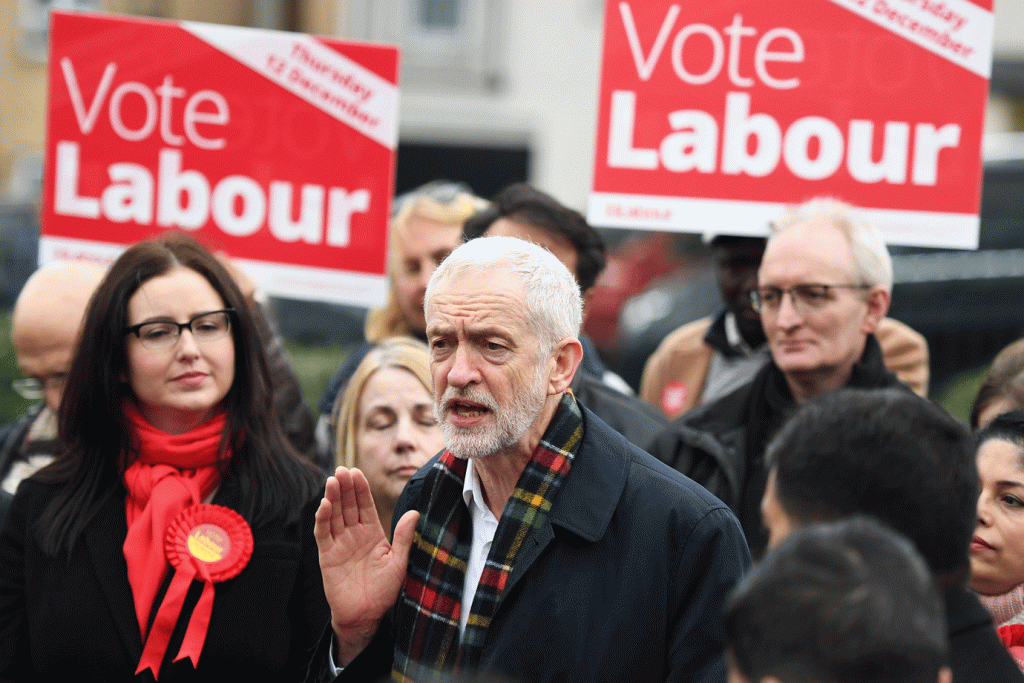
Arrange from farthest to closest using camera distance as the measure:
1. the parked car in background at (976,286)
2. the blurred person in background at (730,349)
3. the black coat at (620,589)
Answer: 1. the parked car in background at (976,286)
2. the blurred person in background at (730,349)
3. the black coat at (620,589)

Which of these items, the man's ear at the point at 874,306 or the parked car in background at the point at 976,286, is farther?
the parked car in background at the point at 976,286

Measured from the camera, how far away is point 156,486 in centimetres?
319

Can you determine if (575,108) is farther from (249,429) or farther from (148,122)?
(249,429)

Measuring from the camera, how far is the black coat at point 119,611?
300 centimetres

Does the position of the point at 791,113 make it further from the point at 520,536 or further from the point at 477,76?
the point at 477,76

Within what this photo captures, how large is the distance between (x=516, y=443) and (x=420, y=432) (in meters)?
1.22

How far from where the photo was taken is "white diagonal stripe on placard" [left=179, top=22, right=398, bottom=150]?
15.8ft

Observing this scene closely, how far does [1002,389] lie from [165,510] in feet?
7.90

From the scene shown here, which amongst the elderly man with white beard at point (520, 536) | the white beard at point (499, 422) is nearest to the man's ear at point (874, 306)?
the elderly man with white beard at point (520, 536)

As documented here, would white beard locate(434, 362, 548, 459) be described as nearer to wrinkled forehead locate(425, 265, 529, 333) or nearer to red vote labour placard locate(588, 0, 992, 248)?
wrinkled forehead locate(425, 265, 529, 333)

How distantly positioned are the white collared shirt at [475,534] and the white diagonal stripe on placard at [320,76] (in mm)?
2405

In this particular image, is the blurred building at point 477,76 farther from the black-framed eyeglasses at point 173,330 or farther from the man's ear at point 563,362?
the man's ear at point 563,362

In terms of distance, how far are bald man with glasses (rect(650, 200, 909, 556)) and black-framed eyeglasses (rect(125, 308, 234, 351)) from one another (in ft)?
4.49

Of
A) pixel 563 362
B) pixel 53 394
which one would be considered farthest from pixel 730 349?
pixel 53 394
